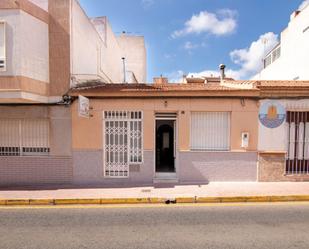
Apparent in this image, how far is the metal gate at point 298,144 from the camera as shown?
8.34 meters

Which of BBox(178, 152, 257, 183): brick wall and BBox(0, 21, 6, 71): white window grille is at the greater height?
BBox(0, 21, 6, 71): white window grille

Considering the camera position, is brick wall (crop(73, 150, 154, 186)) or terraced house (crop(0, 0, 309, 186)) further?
brick wall (crop(73, 150, 154, 186))

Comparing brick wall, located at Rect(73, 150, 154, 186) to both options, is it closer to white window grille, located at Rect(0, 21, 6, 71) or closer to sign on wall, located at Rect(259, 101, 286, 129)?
white window grille, located at Rect(0, 21, 6, 71)

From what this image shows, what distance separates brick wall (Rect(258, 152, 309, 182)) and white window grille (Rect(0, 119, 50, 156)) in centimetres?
808

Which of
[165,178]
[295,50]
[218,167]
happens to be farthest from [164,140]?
[295,50]

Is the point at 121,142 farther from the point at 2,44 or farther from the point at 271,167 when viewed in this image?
the point at 271,167

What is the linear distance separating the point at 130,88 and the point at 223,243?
6.13 m

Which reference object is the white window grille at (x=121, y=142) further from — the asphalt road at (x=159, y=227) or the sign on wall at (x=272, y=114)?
the sign on wall at (x=272, y=114)

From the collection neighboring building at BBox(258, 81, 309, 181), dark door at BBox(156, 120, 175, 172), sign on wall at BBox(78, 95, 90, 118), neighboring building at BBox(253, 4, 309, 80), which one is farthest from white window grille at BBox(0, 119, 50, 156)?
neighboring building at BBox(253, 4, 309, 80)

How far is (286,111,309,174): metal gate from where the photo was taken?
8336 mm

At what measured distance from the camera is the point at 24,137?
837 centimetres

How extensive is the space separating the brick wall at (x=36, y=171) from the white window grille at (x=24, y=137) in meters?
0.29

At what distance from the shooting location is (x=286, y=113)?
821cm

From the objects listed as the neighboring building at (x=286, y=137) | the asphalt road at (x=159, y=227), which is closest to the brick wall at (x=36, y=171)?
the asphalt road at (x=159, y=227)
